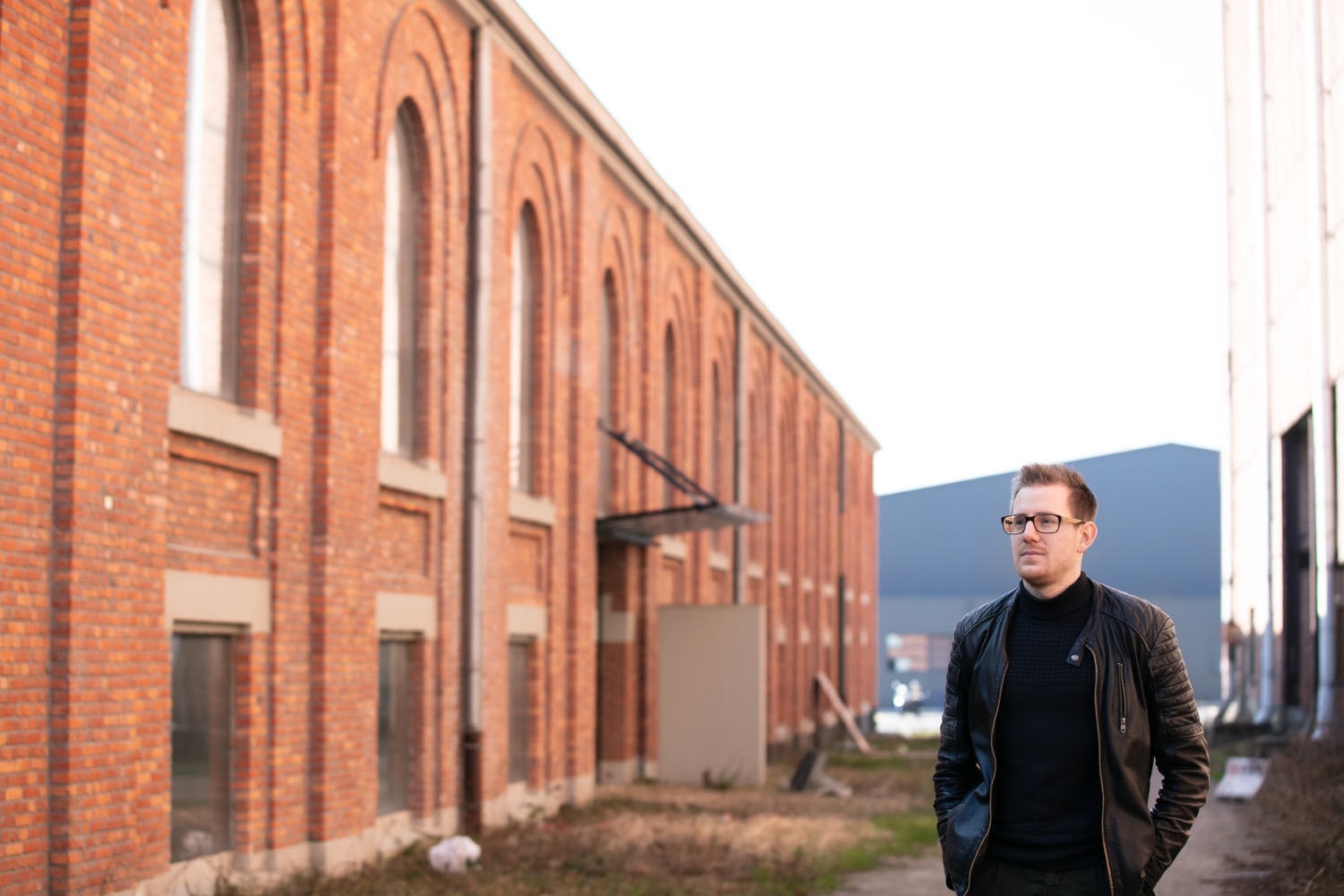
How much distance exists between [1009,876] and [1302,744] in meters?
17.6

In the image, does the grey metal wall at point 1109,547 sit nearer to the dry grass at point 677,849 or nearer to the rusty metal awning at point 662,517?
the rusty metal awning at point 662,517

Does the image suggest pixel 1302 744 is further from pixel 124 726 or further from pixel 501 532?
pixel 124 726

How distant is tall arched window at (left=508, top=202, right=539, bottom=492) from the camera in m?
18.6

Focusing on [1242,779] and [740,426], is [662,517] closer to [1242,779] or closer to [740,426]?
[1242,779]

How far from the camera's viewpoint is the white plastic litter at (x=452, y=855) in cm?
1352

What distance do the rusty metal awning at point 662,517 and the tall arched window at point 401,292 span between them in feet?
17.2

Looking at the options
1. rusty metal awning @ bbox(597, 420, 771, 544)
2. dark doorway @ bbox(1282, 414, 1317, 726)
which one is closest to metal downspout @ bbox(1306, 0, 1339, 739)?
dark doorway @ bbox(1282, 414, 1317, 726)

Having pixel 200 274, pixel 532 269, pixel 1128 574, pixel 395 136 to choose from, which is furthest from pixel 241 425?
pixel 1128 574

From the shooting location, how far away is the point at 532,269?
19.4 metres

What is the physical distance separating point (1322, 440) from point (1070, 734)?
20035 millimetres

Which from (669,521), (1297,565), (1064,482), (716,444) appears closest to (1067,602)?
(1064,482)

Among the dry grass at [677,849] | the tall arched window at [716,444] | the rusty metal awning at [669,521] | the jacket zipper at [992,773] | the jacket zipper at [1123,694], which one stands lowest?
the dry grass at [677,849]

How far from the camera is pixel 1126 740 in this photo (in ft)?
14.4

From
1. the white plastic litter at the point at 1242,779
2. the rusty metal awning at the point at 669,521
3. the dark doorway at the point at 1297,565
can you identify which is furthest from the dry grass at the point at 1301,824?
the rusty metal awning at the point at 669,521
